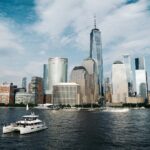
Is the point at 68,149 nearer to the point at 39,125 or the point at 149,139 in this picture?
the point at 149,139

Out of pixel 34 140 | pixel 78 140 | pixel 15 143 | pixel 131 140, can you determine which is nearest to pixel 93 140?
pixel 78 140

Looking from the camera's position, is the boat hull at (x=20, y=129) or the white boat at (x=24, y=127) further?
the white boat at (x=24, y=127)

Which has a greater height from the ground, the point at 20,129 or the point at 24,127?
the point at 24,127

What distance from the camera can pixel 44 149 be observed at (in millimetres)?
76812

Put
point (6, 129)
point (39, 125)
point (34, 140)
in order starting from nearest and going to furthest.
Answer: point (34, 140) < point (6, 129) < point (39, 125)

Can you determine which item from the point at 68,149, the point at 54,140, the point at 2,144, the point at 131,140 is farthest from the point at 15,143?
the point at 131,140

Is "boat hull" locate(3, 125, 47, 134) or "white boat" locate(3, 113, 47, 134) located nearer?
"boat hull" locate(3, 125, 47, 134)

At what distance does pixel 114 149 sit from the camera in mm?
77250

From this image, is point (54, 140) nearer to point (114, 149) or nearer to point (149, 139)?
point (114, 149)

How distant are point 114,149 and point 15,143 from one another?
3162 cm

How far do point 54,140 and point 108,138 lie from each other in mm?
19685

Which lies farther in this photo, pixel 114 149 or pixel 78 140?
pixel 78 140

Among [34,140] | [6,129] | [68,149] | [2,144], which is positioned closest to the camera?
[68,149]

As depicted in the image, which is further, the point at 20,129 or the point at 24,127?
the point at 24,127
